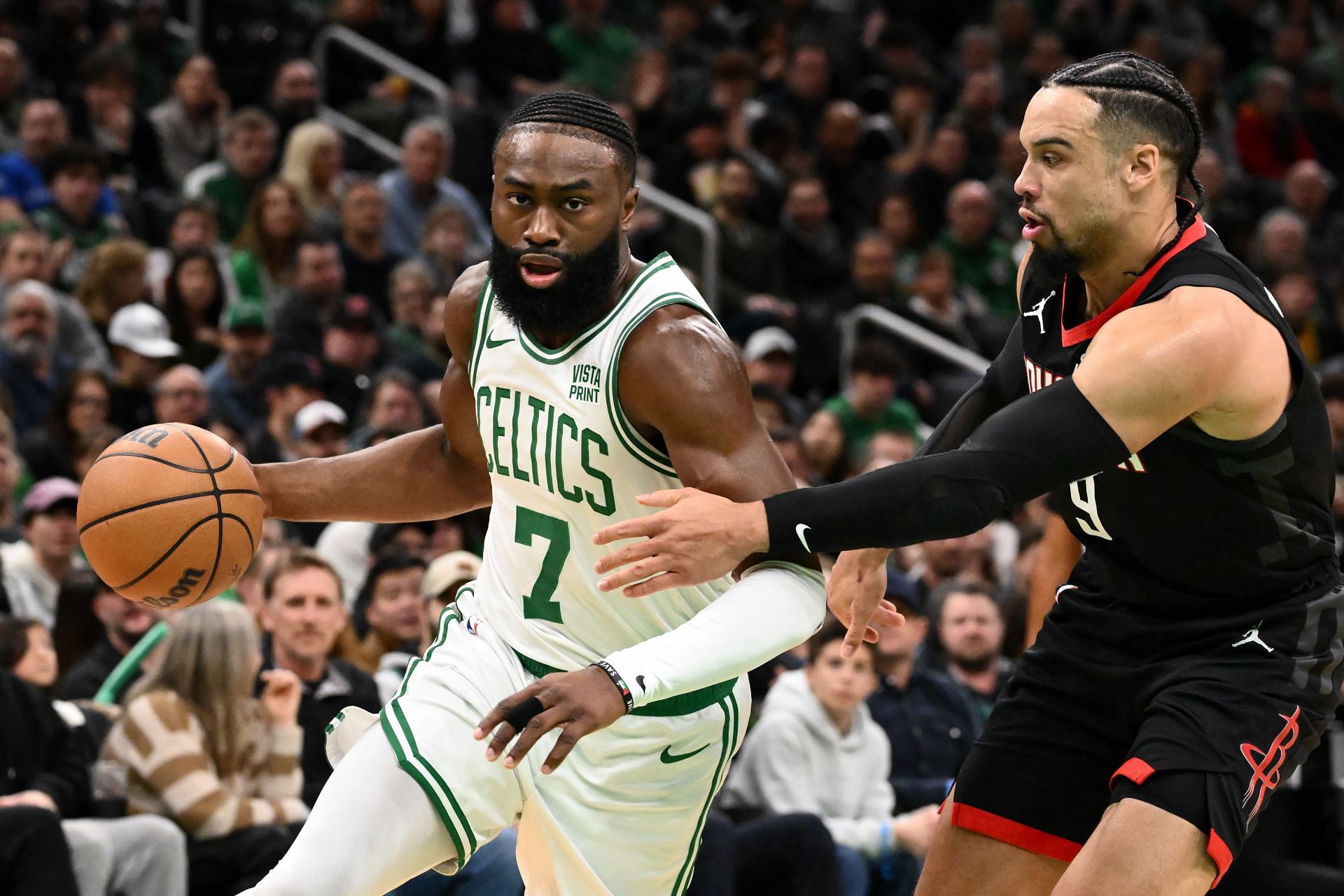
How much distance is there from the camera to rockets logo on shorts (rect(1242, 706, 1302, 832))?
358 cm

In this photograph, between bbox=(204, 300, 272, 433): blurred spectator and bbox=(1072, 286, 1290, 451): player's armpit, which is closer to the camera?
bbox=(1072, 286, 1290, 451): player's armpit

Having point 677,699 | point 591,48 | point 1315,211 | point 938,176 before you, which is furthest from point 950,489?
point 1315,211

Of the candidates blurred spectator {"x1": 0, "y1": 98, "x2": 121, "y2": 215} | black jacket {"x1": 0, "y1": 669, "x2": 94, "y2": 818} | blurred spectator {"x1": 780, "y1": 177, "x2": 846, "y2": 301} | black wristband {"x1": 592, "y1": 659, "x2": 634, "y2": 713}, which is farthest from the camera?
blurred spectator {"x1": 780, "y1": 177, "x2": 846, "y2": 301}

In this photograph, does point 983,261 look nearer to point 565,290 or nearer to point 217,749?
point 217,749

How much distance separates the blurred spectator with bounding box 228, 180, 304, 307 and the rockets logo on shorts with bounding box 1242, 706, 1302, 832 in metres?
7.42

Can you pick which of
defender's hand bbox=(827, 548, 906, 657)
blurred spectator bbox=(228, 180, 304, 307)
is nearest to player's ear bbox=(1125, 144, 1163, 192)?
defender's hand bbox=(827, 548, 906, 657)

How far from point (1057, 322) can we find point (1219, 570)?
0.63 m

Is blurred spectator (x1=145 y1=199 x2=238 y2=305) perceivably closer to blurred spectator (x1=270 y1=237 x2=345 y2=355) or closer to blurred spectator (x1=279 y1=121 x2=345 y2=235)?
blurred spectator (x1=270 y1=237 x2=345 y2=355)

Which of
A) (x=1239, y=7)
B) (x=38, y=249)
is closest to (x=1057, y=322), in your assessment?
(x=38, y=249)

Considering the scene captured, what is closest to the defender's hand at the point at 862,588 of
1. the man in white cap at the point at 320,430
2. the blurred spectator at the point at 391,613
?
the blurred spectator at the point at 391,613

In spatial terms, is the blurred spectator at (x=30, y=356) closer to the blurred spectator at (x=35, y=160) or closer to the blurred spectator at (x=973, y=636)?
the blurred spectator at (x=35, y=160)

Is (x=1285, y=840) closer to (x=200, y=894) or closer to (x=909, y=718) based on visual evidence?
(x=909, y=718)

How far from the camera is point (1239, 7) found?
53.4 feet

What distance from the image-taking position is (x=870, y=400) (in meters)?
10.5
